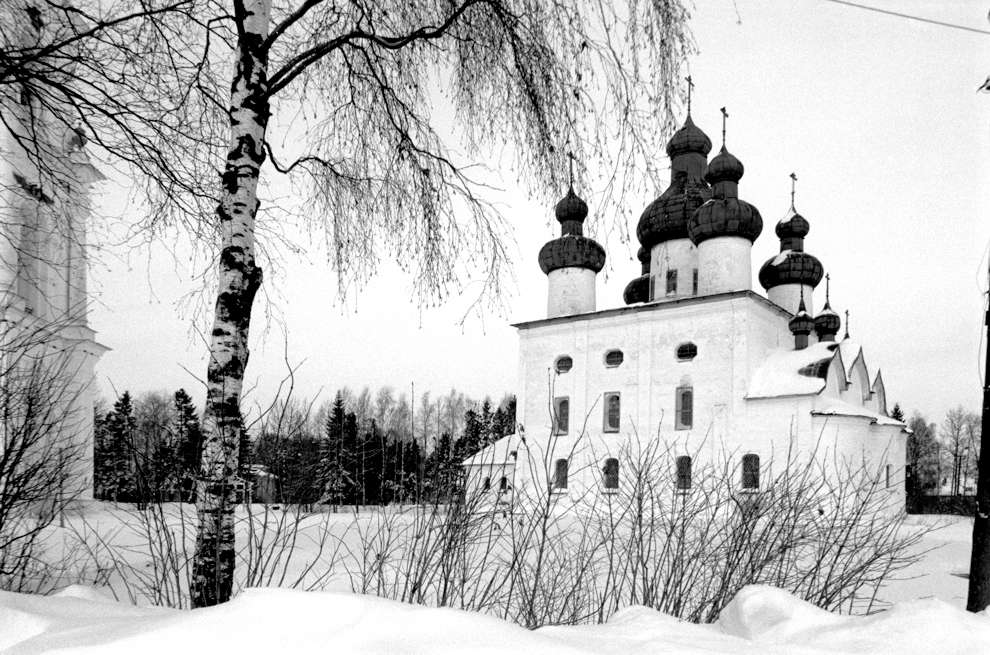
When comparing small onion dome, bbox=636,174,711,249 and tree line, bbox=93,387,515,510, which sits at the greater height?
small onion dome, bbox=636,174,711,249

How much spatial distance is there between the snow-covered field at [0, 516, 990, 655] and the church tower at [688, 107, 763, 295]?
2341 cm

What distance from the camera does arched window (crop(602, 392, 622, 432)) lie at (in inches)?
1013

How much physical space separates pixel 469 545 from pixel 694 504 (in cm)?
183

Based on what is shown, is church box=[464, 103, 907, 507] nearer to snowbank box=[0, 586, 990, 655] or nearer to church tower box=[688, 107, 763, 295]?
church tower box=[688, 107, 763, 295]

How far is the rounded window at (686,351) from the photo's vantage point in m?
24.4

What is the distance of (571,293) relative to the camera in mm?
28172

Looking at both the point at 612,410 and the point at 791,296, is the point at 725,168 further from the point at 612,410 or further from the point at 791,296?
the point at 612,410

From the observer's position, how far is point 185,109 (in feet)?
16.2

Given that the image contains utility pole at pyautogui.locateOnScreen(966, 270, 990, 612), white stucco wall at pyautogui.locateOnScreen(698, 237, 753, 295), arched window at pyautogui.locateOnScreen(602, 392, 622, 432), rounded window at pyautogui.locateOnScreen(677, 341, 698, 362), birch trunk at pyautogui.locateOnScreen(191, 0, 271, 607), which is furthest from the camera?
arched window at pyautogui.locateOnScreen(602, 392, 622, 432)

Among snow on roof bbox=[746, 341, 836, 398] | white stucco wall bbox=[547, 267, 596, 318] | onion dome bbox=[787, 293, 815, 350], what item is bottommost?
snow on roof bbox=[746, 341, 836, 398]

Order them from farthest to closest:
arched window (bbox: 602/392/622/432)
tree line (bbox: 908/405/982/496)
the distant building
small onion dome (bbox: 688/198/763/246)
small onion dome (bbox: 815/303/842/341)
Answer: tree line (bbox: 908/405/982/496), small onion dome (bbox: 815/303/842/341), arched window (bbox: 602/392/622/432), small onion dome (bbox: 688/198/763/246), the distant building

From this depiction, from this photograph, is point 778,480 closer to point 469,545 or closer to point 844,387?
point 469,545

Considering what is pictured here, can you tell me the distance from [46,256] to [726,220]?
21011 mm

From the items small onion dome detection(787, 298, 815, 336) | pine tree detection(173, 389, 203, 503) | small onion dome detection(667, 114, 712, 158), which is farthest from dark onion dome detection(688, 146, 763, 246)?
pine tree detection(173, 389, 203, 503)
